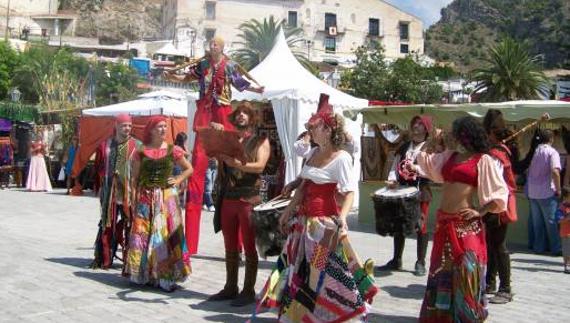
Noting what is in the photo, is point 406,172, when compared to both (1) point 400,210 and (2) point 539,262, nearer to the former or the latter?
(1) point 400,210

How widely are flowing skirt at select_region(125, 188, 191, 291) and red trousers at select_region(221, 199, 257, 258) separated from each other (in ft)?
2.83

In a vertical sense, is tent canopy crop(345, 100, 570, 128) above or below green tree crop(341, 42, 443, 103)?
below

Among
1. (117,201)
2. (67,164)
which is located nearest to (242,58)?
(67,164)

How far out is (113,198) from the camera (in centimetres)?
786

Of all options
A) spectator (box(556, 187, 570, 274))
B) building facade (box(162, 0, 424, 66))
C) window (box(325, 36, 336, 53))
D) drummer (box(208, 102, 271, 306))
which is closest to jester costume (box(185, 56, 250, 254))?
drummer (box(208, 102, 271, 306))

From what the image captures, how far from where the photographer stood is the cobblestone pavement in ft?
19.7

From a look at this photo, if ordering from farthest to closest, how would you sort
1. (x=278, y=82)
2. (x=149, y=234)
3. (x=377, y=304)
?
1. (x=278, y=82)
2. (x=149, y=234)
3. (x=377, y=304)

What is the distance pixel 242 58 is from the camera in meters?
53.5

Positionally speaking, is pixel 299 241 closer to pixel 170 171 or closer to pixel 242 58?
pixel 170 171

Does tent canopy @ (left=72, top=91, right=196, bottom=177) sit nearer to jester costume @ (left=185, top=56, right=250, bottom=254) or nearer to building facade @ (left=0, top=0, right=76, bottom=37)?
jester costume @ (left=185, top=56, right=250, bottom=254)

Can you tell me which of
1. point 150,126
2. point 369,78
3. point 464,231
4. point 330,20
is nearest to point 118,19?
point 330,20

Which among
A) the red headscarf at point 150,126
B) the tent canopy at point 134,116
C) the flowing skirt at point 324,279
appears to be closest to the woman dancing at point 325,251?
the flowing skirt at point 324,279

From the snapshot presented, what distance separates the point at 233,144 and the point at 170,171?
4.21 ft

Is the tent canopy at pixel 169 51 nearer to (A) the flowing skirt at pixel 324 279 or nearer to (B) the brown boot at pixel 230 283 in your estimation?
(B) the brown boot at pixel 230 283
